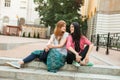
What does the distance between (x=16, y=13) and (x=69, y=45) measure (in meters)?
52.1

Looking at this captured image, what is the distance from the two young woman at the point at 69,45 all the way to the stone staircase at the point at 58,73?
0.56 feet

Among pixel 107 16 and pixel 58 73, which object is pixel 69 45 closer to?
pixel 58 73

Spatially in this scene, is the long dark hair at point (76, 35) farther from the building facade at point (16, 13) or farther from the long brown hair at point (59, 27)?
the building facade at point (16, 13)

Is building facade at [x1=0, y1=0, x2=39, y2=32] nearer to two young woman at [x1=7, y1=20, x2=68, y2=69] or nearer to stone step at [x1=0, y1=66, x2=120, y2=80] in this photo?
two young woman at [x1=7, y1=20, x2=68, y2=69]

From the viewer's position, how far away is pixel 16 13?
5822 cm

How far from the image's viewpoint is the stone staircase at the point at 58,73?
670 centimetres

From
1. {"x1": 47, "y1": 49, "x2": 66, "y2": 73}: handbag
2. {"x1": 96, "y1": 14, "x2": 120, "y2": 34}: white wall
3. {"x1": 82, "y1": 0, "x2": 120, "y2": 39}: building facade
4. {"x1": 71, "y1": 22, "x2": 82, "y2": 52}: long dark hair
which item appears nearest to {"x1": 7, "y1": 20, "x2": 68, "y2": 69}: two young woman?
{"x1": 47, "y1": 49, "x2": 66, "y2": 73}: handbag

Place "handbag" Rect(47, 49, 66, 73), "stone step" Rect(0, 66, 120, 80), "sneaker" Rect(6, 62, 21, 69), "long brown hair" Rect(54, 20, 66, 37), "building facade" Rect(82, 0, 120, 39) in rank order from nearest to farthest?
"stone step" Rect(0, 66, 120, 80) → "handbag" Rect(47, 49, 66, 73) → "sneaker" Rect(6, 62, 21, 69) → "long brown hair" Rect(54, 20, 66, 37) → "building facade" Rect(82, 0, 120, 39)

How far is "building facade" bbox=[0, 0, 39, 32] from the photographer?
2275 inches

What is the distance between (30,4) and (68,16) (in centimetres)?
2243

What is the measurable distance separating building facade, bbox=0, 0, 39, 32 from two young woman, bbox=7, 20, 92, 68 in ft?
167

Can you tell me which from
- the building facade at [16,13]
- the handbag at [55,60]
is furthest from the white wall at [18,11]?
the handbag at [55,60]

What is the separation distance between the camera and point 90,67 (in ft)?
23.5

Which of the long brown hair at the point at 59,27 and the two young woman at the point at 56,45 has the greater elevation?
the long brown hair at the point at 59,27
